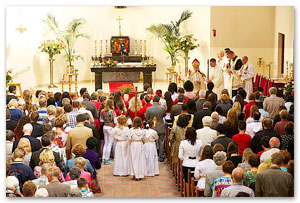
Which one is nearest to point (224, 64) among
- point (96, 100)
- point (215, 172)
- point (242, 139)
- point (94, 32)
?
point (96, 100)

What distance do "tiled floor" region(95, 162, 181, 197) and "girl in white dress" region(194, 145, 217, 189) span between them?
1048 mm

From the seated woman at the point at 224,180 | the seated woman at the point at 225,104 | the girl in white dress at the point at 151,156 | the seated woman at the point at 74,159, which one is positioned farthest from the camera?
the seated woman at the point at 225,104

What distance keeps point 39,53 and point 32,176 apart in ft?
35.3

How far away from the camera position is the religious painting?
21.2m

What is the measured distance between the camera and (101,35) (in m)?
21.1

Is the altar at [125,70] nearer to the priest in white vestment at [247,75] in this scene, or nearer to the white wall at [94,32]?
the white wall at [94,32]

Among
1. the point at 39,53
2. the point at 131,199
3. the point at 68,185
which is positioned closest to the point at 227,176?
the point at 131,199

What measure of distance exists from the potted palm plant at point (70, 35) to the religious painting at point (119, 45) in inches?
46.0

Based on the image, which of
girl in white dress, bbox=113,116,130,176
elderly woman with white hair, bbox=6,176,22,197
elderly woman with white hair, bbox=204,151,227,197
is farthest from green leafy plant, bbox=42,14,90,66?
elderly woman with white hair, bbox=204,151,227,197

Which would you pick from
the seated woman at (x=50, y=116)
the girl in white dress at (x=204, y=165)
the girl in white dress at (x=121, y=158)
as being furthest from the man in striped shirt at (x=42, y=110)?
the girl in white dress at (x=204, y=165)

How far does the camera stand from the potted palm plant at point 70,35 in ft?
65.1

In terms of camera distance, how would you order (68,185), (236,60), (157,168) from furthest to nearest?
(236,60) < (157,168) < (68,185)

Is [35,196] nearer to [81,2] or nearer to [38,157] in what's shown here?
[38,157]

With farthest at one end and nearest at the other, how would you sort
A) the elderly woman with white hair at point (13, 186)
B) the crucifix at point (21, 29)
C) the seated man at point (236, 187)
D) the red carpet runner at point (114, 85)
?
the red carpet runner at point (114, 85) < the crucifix at point (21, 29) < the elderly woman with white hair at point (13, 186) < the seated man at point (236, 187)
